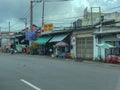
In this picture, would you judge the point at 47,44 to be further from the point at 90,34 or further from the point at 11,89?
the point at 11,89

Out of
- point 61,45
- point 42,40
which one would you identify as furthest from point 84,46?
point 42,40

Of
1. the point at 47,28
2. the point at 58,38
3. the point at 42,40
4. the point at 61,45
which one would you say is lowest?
the point at 61,45

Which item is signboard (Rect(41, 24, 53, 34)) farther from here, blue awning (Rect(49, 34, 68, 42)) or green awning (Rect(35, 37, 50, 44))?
blue awning (Rect(49, 34, 68, 42))

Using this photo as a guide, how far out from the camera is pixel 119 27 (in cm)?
4816

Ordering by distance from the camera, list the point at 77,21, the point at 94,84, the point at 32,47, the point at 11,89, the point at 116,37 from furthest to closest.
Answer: the point at 32,47
the point at 77,21
the point at 116,37
the point at 94,84
the point at 11,89

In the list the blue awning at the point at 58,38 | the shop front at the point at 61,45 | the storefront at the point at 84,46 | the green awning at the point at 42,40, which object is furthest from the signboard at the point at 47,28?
the storefront at the point at 84,46

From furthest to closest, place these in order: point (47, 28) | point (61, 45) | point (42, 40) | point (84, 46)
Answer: point (42, 40)
point (47, 28)
point (61, 45)
point (84, 46)

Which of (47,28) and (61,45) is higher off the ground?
(47,28)

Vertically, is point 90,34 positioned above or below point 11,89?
above

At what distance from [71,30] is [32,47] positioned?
63.4 ft

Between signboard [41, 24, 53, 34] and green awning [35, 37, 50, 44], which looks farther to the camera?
signboard [41, 24, 53, 34]

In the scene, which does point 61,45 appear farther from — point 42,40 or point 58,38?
point 42,40

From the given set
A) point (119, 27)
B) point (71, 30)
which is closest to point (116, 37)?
point (119, 27)

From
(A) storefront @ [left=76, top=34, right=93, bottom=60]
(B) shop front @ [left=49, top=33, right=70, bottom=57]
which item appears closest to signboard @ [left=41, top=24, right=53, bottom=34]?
(B) shop front @ [left=49, top=33, right=70, bottom=57]
